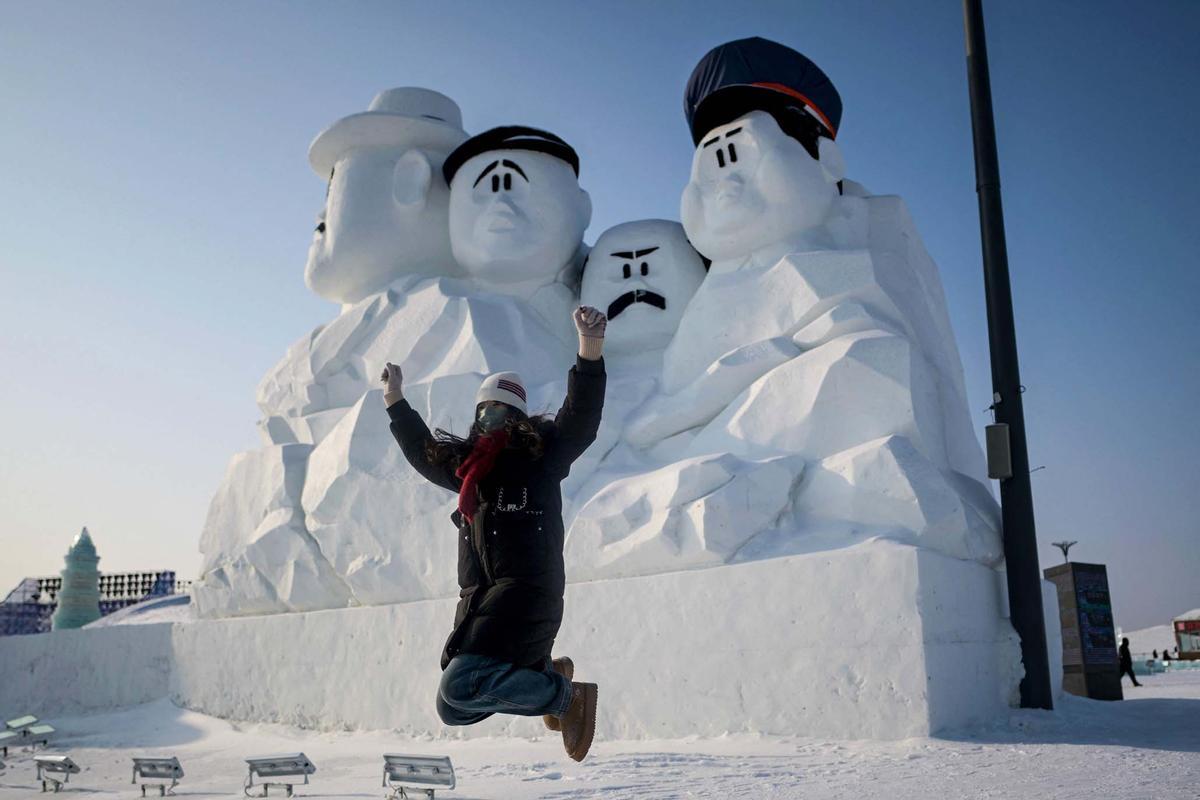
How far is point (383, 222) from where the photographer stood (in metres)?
11.8

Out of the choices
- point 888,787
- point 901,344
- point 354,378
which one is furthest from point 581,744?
point 354,378

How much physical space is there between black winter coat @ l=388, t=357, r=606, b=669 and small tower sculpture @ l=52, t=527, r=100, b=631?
1874 cm

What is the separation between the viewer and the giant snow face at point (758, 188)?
30.9 ft

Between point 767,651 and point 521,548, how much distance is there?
16.5ft

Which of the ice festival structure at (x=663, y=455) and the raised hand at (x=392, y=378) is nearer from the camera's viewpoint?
the raised hand at (x=392, y=378)

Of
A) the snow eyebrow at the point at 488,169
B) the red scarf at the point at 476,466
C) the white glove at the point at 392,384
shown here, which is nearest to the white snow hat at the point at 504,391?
the red scarf at the point at 476,466

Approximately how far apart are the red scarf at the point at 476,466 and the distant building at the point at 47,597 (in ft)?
80.0

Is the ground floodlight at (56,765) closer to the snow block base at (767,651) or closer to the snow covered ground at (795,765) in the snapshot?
the snow covered ground at (795,765)

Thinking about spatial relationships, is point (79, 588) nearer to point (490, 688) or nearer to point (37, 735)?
point (37, 735)

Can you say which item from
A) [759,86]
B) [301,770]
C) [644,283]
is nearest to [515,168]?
[644,283]

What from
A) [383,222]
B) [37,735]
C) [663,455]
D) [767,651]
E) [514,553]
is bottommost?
[37,735]

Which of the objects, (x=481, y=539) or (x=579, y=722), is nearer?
(x=481, y=539)

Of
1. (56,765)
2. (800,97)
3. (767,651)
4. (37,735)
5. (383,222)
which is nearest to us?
(767,651)

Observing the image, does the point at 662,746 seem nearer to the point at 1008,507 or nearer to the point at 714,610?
the point at 714,610
